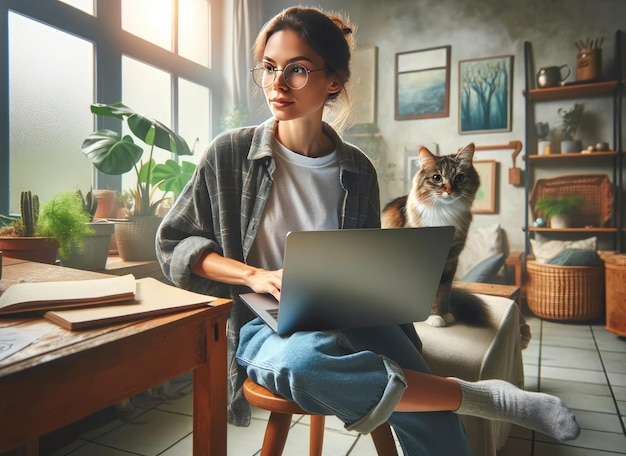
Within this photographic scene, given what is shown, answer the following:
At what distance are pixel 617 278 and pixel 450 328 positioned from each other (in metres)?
2.00

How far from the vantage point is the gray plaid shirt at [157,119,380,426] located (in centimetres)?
109

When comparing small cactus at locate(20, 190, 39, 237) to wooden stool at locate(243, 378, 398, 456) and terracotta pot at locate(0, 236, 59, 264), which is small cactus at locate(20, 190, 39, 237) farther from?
wooden stool at locate(243, 378, 398, 456)

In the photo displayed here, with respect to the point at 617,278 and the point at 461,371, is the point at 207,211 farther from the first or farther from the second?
the point at 617,278

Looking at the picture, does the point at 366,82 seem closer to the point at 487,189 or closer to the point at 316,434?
the point at 487,189

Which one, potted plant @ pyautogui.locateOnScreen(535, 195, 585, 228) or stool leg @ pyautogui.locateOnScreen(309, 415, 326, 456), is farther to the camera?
potted plant @ pyautogui.locateOnScreen(535, 195, 585, 228)

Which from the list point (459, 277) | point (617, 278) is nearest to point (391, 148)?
point (459, 277)

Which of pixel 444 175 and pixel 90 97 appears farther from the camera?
pixel 90 97

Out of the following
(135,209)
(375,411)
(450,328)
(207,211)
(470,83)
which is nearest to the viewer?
(375,411)

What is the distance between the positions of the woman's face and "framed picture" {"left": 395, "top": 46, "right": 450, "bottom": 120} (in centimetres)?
297

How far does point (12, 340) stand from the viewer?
529mm

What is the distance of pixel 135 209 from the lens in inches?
79.9

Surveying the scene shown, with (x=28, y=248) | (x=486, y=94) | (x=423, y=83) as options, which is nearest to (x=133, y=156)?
(x=28, y=248)

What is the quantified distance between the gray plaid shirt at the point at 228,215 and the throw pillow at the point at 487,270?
103 inches

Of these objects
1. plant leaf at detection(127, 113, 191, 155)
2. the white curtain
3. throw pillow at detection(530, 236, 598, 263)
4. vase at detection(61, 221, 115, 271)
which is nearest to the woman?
vase at detection(61, 221, 115, 271)
